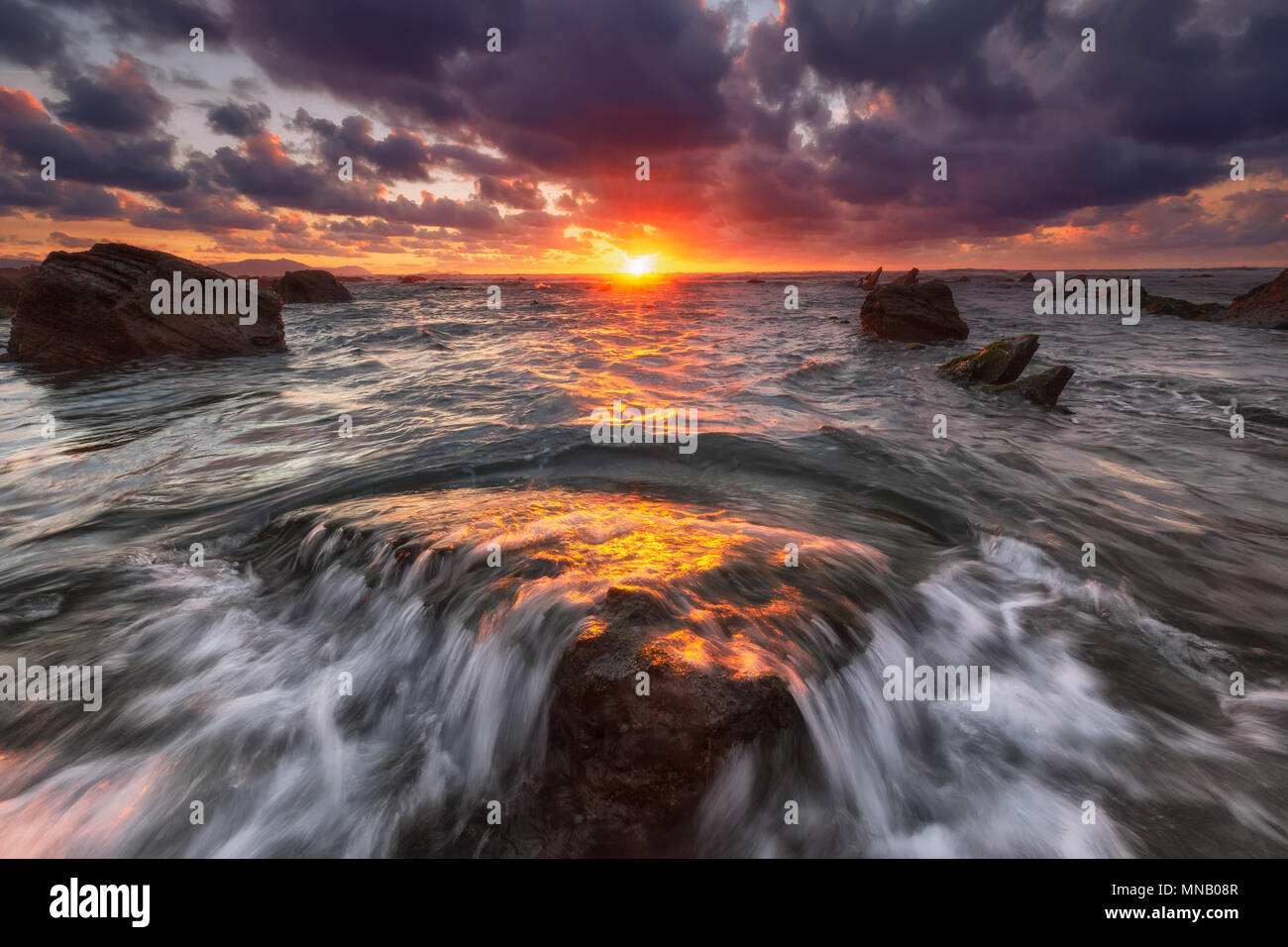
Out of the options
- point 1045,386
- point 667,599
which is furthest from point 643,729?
point 1045,386

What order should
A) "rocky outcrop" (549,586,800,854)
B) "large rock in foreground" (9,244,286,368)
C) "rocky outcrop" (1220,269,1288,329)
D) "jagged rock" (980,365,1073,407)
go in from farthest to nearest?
"rocky outcrop" (1220,269,1288,329)
"large rock in foreground" (9,244,286,368)
"jagged rock" (980,365,1073,407)
"rocky outcrop" (549,586,800,854)

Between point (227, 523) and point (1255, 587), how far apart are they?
11.1 meters

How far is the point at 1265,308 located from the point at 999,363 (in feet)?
87.8

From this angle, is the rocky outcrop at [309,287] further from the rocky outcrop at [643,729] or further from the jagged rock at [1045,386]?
the rocky outcrop at [643,729]

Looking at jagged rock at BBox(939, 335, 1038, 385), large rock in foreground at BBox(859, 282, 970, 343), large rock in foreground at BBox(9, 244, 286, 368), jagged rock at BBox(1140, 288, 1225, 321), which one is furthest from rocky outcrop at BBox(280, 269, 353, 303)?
jagged rock at BBox(1140, 288, 1225, 321)

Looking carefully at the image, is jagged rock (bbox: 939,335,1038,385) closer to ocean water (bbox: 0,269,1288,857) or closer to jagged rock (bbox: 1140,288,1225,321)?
ocean water (bbox: 0,269,1288,857)

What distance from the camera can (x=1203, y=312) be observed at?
31750mm

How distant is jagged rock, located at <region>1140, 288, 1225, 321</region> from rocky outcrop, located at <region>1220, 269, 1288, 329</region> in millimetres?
1620

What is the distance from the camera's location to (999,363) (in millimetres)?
14047

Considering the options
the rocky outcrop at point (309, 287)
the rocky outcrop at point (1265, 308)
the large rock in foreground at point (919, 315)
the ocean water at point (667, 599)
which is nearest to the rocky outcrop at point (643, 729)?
the ocean water at point (667, 599)

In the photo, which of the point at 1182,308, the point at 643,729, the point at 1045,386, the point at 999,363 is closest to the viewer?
the point at 643,729

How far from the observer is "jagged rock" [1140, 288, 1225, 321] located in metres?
31.6

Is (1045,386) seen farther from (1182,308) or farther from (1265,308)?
(1182,308)
